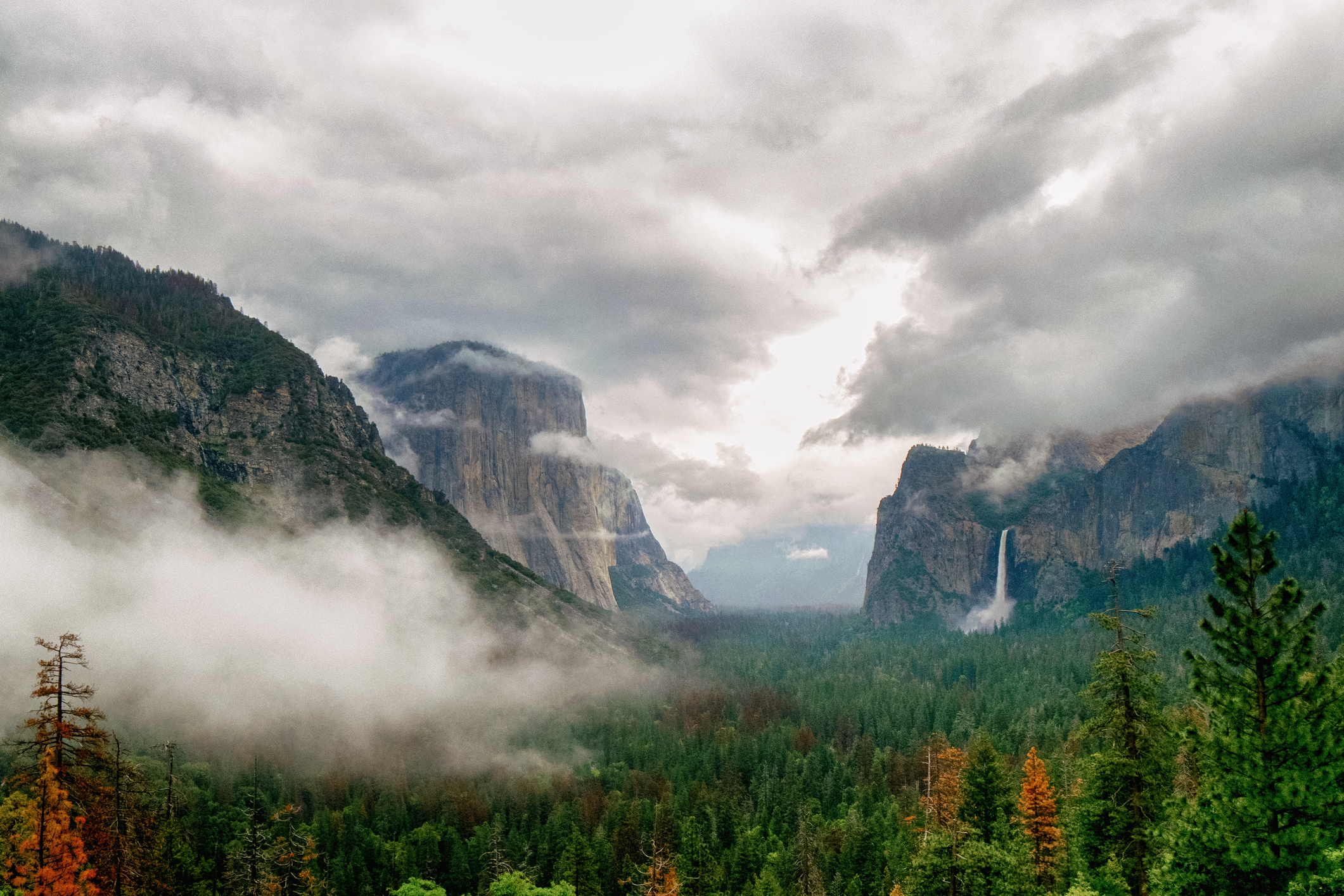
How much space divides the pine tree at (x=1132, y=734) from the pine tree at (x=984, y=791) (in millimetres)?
15716

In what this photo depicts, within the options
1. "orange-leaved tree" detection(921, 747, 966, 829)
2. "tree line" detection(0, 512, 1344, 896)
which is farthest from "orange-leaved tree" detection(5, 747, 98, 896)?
"orange-leaved tree" detection(921, 747, 966, 829)

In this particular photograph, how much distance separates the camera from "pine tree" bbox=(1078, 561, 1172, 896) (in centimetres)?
2564

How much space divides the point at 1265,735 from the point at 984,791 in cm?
2789

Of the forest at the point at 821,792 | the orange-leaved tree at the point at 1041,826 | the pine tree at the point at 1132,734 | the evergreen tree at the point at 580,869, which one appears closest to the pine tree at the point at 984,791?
the forest at the point at 821,792

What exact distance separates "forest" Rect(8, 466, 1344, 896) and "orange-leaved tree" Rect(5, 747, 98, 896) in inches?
3.3

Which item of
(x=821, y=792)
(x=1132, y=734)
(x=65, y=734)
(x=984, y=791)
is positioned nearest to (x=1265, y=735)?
(x=1132, y=734)

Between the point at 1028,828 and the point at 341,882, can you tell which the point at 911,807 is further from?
the point at 341,882

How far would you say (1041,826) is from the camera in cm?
4612

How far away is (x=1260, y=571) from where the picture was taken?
18.8m

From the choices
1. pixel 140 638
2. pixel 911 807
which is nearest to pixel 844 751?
pixel 911 807

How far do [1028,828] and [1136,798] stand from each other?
23612 millimetres

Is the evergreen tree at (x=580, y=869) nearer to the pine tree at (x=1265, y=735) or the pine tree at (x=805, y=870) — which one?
the pine tree at (x=805, y=870)

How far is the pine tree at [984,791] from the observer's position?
42969 mm

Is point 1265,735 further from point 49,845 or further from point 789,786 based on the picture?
point 789,786
